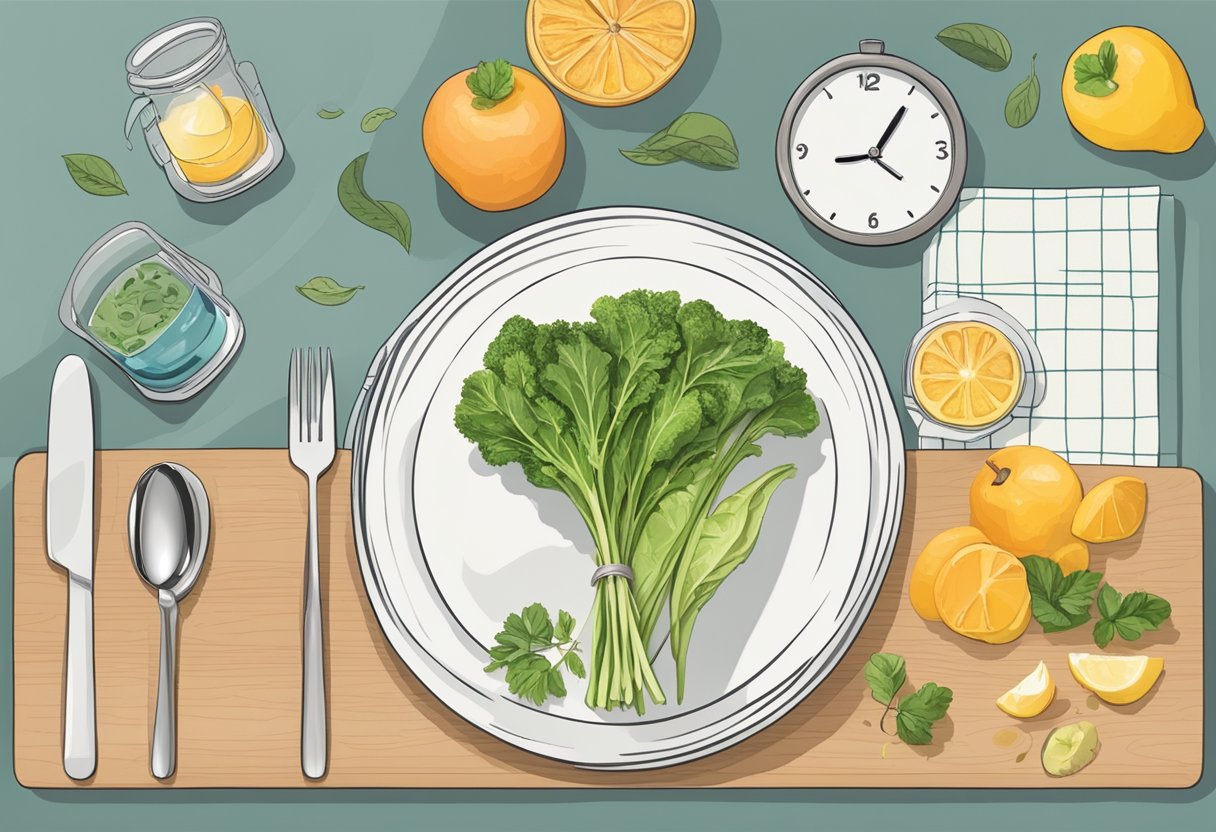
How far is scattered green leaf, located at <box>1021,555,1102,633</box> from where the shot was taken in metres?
1.33

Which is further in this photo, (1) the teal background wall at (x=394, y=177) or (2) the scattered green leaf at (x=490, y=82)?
(1) the teal background wall at (x=394, y=177)

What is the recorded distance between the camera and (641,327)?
1247 millimetres

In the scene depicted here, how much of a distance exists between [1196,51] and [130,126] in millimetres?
1561

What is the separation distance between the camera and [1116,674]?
136 cm

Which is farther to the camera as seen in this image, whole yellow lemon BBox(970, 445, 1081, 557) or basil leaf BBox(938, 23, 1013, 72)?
basil leaf BBox(938, 23, 1013, 72)

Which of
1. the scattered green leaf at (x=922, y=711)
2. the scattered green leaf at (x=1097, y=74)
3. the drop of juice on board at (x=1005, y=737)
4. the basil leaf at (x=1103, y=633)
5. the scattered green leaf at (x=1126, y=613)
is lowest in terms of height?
the drop of juice on board at (x=1005, y=737)

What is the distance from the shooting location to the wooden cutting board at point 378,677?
1.37m

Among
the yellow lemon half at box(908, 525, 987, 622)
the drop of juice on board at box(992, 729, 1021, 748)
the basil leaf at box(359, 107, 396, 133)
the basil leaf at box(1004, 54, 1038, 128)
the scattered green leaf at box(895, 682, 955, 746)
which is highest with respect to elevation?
the basil leaf at box(1004, 54, 1038, 128)

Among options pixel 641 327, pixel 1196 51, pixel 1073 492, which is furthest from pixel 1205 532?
pixel 641 327

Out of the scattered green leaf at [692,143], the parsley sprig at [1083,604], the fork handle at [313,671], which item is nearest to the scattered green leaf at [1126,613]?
the parsley sprig at [1083,604]

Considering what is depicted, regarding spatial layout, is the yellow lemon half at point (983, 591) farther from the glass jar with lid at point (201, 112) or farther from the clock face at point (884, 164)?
the glass jar with lid at point (201, 112)

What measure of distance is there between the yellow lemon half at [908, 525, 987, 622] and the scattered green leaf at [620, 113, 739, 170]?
2.02ft

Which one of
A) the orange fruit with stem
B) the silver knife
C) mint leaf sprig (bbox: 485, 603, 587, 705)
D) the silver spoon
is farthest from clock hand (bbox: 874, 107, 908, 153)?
the silver knife

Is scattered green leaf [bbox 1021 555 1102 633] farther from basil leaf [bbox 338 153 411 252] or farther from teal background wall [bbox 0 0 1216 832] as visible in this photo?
basil leaf [bbox 338 153 411 252]
